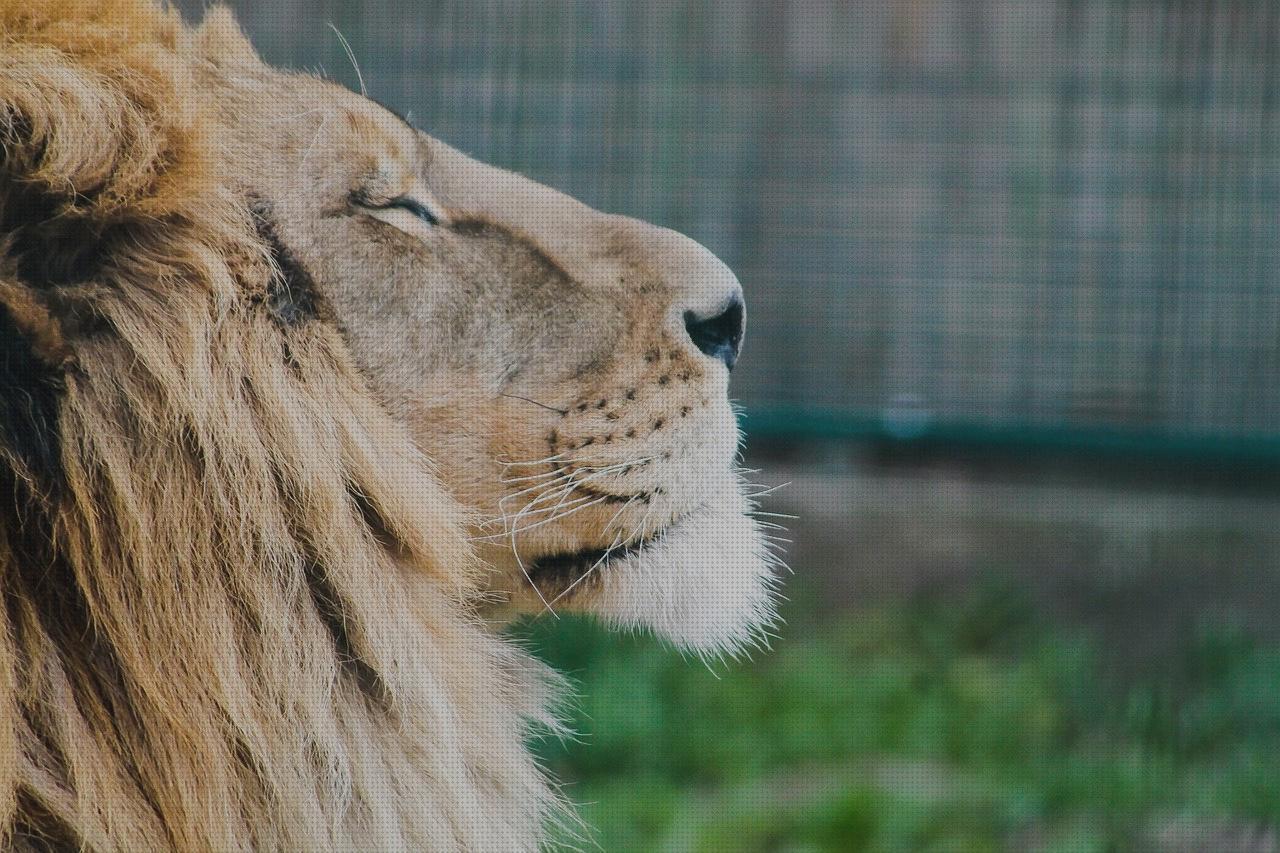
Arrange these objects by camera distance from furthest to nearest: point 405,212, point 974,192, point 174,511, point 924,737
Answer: point 974,192
point 924,737
point 405,212
point 174,511

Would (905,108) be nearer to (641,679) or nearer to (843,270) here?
(843,270)

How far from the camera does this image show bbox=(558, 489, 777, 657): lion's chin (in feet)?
3.82

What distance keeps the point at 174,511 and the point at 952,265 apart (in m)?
2.21

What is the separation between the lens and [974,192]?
2887 mm

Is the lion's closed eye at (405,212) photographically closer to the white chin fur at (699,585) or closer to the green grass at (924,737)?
the white chin fur at (699,585)

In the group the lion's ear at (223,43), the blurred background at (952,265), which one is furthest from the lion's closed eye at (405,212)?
the blurred background at (952,265)

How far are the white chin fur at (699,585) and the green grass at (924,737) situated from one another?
75 cm

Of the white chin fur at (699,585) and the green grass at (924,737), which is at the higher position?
the white chin fur at (699,585)

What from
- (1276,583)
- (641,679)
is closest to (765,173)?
(641,679)

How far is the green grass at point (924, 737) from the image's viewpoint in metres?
2.12

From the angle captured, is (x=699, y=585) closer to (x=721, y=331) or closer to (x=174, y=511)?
(x=721, y=331)

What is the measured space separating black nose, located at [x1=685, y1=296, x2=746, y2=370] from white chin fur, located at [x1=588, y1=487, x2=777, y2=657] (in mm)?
122

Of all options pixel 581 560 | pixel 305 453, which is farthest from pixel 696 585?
pixel 305 453

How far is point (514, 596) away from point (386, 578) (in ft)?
0.52
